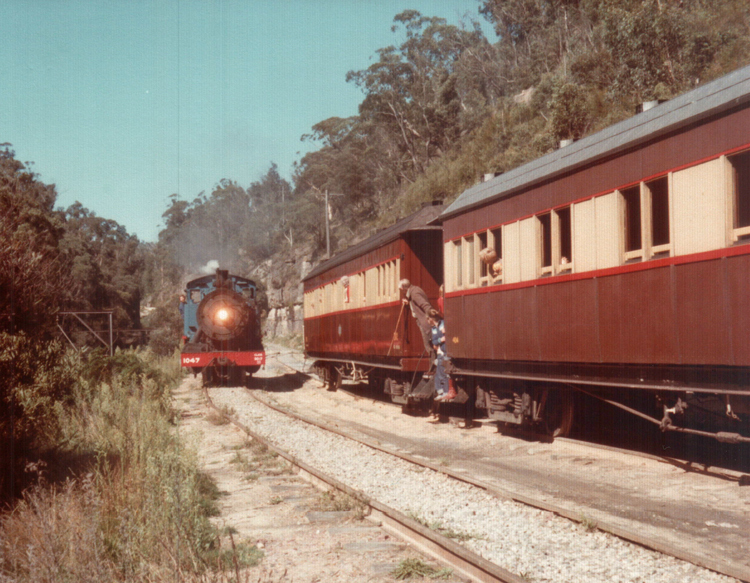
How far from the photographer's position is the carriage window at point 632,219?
317 inches

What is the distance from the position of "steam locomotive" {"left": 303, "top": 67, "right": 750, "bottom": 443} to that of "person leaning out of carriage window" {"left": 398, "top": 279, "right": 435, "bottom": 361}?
0.56m

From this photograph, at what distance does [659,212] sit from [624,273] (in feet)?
2.42

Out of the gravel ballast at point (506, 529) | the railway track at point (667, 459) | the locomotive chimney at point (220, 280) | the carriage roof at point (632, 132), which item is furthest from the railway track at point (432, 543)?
the locomotive chimney at point (220, 280)

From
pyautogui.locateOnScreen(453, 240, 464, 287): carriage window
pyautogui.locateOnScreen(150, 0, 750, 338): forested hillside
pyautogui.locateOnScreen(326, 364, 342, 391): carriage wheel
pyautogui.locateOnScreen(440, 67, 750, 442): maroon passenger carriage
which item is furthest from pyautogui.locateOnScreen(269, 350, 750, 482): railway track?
pyautogui.locateOnScreen(150, 0, 750, 338): forested hillside

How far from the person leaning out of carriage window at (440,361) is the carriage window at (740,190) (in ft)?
20.8

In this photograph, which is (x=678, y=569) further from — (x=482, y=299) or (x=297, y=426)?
(x=297, y=426)

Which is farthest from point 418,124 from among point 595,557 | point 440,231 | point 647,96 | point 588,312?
point 595,557

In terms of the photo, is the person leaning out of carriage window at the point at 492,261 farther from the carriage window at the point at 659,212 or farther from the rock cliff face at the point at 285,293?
the rock cliff face at the point at 285,293

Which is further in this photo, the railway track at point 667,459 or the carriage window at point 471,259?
the carriage window at point 471,259

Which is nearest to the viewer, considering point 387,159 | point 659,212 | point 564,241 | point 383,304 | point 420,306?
point 659,212

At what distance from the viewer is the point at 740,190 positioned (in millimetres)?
6547

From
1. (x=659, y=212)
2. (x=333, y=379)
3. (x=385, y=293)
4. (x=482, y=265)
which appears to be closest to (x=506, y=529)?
(x=659, y=212)

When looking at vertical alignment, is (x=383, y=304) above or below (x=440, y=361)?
above

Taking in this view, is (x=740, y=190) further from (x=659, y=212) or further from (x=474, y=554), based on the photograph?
(x=474, y=554)
